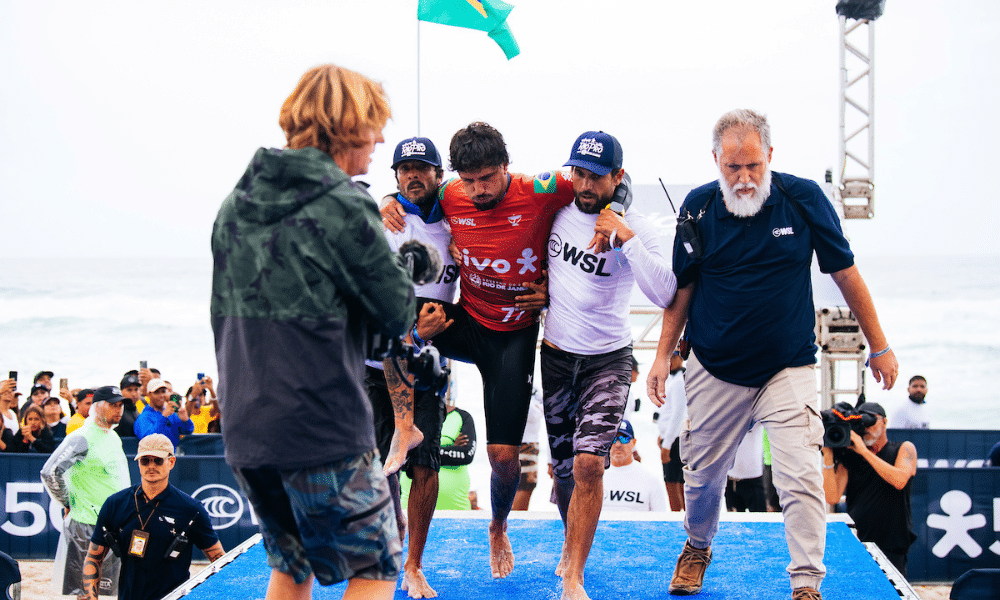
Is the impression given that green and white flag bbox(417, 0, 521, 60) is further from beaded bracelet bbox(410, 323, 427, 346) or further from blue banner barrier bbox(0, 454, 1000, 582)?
blue banner barrier bbox(0, 454, 1000, 582)

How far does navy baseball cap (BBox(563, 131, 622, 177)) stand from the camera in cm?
347

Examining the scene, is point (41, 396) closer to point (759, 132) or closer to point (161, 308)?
point (759, 132)

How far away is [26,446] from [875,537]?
8.34m

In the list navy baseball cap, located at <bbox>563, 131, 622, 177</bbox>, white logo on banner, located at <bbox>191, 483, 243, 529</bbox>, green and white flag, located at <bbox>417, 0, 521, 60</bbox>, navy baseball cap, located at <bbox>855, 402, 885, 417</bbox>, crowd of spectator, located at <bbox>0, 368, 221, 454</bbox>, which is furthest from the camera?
crowd of spectator, located at <bbox>0, 368, 221, 454</bbox>

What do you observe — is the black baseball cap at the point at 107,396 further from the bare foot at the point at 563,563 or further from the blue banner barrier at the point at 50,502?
the bare foot at the point at 563,563

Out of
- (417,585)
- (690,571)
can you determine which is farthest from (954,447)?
(417,585)

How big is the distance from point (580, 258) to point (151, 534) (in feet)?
10.9

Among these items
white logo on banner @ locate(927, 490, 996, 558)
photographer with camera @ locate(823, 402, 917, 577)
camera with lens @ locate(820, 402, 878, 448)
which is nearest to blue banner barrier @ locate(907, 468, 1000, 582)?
white logo on banner @ locate(927, 490, 996, 558)

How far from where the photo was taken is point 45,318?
1646 inches

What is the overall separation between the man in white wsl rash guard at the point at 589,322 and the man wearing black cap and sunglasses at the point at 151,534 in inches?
103

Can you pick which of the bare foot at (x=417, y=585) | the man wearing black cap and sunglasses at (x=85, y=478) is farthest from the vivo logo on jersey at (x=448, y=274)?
the man wearing black cap and sunglasses at (x=85, y=478)

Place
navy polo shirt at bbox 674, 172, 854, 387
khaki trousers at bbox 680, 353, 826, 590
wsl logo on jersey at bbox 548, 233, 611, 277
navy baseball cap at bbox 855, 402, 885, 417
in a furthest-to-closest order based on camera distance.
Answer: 1. navy baseball cap at bbox 855, 402, 885, 417
2. wsl logo on jersey at bbox 548, 233, 611, 277
3. navy polo shirt at bbox 674, 172, 854, 387
4. khaki trousers at bbox 680, 353, 826, 590

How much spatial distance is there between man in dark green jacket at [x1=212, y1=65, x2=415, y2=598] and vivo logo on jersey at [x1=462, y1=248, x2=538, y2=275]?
5.75 feet

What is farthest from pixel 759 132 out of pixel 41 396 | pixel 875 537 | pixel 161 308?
pixel 161 308
